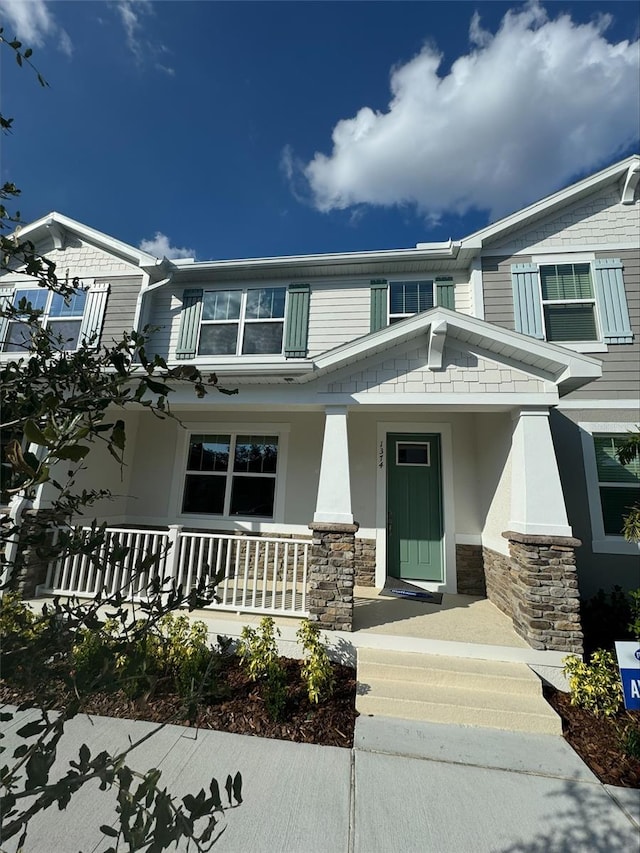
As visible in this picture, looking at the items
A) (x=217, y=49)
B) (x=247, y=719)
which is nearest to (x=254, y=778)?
(x=247, y=719)

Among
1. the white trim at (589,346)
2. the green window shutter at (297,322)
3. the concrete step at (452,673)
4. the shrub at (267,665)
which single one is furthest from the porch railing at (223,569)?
the white trim at (589,346)

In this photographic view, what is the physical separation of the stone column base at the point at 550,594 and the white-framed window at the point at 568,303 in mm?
3871

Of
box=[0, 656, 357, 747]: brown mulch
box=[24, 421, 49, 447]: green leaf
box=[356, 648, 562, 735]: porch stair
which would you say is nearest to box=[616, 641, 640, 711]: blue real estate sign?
box=[356, 648, 562, 735]: porch stair

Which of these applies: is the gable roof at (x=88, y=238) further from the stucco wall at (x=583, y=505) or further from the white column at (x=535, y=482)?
the stucco wall at (x=583, y=505)

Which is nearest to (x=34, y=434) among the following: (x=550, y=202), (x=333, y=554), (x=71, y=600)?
(x=71, y=600)

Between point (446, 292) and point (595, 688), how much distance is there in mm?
6182

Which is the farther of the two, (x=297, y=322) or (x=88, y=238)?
(x=88, y=238)

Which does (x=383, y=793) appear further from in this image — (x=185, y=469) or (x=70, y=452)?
(x=185, y=469)

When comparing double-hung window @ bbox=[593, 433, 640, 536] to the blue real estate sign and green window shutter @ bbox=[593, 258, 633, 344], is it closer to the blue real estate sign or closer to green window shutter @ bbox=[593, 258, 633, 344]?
green window shutter @ bbox=[593, 258, 633, 344]

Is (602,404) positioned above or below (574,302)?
below

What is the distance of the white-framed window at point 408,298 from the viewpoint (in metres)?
7.28

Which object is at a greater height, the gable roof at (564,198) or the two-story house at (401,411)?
the gable roof at (564,198)

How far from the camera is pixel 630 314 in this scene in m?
6.43

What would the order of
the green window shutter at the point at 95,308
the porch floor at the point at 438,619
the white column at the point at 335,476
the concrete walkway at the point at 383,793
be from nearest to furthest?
the concrete walkway at the point at 383,793, the porch floor at the point at 438,619, the white column at the point at 335,476, the green window shutter at the point at 95,308
